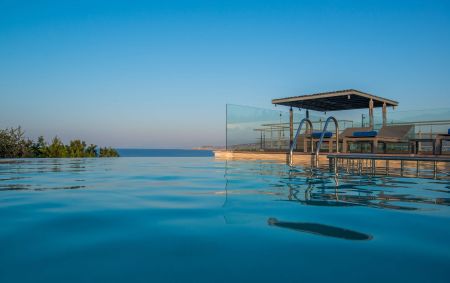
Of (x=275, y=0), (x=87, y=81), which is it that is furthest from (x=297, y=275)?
(x=87, y=81)

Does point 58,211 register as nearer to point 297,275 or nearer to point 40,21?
point 297,275

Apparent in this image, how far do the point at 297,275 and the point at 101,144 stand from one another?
1662 centimetres

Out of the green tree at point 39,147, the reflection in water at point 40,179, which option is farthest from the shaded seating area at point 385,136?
the green tree at point 39,147

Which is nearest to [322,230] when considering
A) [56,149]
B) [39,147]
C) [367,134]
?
[367,134]

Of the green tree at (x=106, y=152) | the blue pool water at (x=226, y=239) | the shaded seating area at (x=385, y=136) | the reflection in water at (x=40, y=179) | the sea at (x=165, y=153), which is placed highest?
the shaded seating area at (x=385, y=136)

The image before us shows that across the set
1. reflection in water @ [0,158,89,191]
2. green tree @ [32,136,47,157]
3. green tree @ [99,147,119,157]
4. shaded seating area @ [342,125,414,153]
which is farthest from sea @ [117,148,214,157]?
reflection in water @ [0,158,89,191]

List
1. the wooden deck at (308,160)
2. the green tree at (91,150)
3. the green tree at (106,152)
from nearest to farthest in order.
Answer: the wooden deck at (308,160), the green tree at (91,150), the green tree at (106,152)

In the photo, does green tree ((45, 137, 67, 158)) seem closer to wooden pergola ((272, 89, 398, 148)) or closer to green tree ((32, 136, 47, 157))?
green tree ((32, 136, 47, 157))

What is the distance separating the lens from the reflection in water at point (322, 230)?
184 cm

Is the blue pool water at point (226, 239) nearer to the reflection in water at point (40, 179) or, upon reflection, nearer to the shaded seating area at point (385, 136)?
the reflection in water at point (40, 179)

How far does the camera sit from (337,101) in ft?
44.7

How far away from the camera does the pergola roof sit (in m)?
11.8

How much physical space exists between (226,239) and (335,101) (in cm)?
1298

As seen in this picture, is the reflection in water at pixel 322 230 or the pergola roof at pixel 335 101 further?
the pergola roof at pixel 335 101
